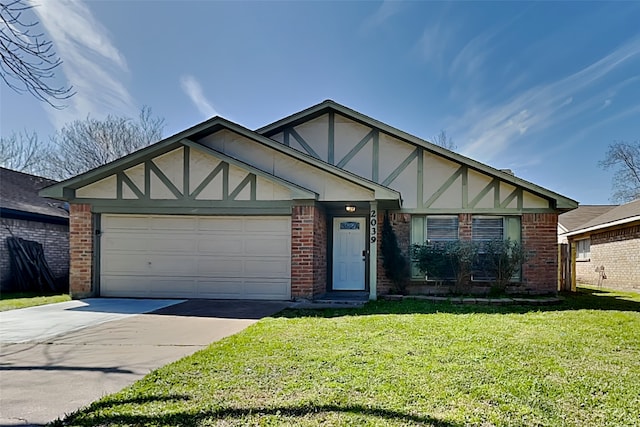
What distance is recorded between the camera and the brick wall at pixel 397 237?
11.3 metres

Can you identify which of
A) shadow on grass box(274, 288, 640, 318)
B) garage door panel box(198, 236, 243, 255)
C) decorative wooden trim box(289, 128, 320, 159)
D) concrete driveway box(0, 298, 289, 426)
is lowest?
shadow on grass box(274, 288, 640, 318)

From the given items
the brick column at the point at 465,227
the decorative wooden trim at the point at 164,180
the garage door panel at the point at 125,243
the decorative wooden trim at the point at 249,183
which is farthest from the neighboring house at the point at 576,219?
the garage door panel at the point at 125,243

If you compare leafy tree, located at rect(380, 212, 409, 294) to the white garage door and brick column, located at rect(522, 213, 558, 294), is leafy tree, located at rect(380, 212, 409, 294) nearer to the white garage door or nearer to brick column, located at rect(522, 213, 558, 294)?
the white garage door

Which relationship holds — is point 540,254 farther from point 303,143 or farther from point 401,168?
point 303,143

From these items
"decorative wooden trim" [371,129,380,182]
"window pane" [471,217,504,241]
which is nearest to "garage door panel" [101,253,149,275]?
"decorative wooden trim" [371,129,380,182]

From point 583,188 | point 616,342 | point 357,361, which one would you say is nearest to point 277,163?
point 357,361

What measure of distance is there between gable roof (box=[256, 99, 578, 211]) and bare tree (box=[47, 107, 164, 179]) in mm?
18685

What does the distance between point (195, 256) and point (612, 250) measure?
1555 centimetres

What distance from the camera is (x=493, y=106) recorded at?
701 inches

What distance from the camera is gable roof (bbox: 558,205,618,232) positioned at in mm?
20906

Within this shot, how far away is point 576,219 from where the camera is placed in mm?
21688

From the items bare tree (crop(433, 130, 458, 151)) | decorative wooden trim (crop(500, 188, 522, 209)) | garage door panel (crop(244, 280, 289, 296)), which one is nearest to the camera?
garage door panel (crop(244, 280, 289, 296))

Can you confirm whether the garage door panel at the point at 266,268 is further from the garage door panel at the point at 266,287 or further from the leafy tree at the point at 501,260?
the leafy tree at the point at 501,260

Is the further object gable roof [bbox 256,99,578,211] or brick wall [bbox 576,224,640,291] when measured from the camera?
brick wall [bbox 576,224,640,291]
